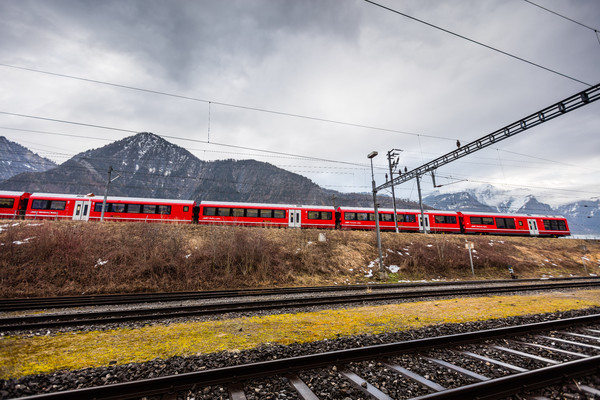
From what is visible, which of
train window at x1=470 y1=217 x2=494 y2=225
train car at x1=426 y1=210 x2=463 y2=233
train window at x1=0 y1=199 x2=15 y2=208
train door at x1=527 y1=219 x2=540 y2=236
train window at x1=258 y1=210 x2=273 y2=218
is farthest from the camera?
train door at x1=527 y1=219 x2=540 y2=236

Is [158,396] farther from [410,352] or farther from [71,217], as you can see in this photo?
[71,217]

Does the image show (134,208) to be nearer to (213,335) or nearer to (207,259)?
(207,259)

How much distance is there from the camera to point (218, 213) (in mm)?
28375

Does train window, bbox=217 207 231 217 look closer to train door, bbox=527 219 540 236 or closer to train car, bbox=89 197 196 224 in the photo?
train car, bbox=89 197 196 224

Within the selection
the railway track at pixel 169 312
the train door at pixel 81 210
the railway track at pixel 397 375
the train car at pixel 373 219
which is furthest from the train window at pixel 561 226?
the train door at pixel 81 210

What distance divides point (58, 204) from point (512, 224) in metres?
57.1

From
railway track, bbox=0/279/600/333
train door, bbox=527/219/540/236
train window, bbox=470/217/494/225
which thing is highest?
train window, bbox=470/217/494/225

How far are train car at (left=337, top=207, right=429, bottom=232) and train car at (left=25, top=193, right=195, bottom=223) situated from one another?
18.0 m

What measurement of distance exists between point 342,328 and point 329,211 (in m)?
24.1

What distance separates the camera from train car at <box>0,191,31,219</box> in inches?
1001

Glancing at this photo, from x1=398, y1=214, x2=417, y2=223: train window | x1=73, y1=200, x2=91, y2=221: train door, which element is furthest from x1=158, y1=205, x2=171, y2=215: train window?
x1=398, y1=214, x2=417, y2=223: train window

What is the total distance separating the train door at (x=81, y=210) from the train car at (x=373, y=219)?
27.5 meters

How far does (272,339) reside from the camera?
5977 mm

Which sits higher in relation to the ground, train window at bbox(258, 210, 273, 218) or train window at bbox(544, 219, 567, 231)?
train window at bbox(258, 210, 273, 218)
